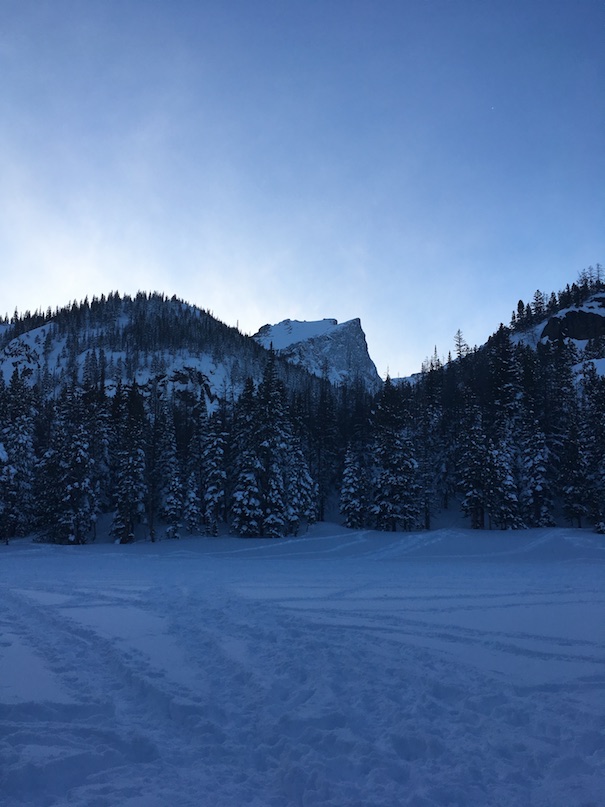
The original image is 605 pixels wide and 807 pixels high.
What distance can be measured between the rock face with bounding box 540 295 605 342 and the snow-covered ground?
362ft

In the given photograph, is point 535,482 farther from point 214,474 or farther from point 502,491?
point 214,474

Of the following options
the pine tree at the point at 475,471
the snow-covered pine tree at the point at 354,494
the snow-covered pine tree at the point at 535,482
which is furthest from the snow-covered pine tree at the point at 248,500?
the snow-covered pine tree at the point at 535,482

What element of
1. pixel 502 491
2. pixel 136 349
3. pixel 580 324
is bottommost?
pixel 502 491

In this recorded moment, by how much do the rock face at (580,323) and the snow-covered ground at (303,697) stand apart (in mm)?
110415

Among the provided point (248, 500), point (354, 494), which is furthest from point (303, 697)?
point (354, 494)

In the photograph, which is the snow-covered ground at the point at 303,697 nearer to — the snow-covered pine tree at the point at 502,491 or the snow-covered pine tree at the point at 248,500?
the snow-covered pine tree at the point at 248,500

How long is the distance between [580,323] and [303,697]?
121900 millimetres

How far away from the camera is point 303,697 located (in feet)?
23.9

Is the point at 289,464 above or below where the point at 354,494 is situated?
above

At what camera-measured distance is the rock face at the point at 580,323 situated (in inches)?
4163

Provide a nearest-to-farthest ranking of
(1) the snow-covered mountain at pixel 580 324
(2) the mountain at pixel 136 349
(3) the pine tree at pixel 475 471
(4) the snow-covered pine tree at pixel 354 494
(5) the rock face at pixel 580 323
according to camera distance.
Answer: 1. (3) the pine tree at pixel 475 471
2. (4) the snow-covered pine tree at pixel 354 494
3. (1) the snow-covered mountain at pixel 580 324
4. (5) the rock face at pixel 580 323
5. (2) the mountain at pixel 136 349

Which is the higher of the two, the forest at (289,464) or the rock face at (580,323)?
the rock face at (580,323)

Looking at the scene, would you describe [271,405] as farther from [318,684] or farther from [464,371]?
[464,371]

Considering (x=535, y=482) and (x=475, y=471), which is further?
(x=475, y=471)
